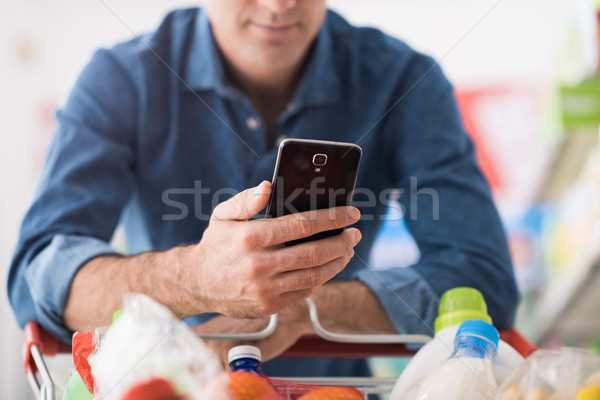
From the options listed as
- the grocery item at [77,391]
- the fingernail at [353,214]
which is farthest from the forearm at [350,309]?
the grocery item at [77,391]

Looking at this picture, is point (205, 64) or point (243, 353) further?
point (205, 64)

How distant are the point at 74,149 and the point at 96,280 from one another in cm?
37

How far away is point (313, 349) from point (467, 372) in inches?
15.4

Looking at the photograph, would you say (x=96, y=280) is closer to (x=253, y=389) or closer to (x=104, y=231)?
(x=104, y=231)

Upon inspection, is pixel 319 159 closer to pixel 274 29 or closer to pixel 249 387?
pixel 249 387

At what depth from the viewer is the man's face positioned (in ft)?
4.15

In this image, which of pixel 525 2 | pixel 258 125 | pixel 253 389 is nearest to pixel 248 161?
pixel 258 125

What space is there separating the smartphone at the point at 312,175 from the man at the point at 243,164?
224 mm

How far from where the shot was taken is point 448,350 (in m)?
0.79

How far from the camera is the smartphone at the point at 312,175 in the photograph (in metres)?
0.71

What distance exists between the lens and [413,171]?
4.54 feet

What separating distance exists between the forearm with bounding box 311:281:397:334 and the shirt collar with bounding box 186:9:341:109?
52cm

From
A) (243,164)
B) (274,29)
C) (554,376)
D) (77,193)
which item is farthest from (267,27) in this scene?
(554,376)

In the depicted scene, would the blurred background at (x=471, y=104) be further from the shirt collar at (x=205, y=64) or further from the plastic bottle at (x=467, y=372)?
the plastic bottle at (x=467, y=372)
